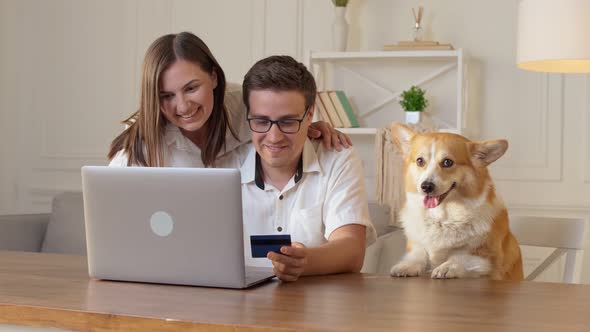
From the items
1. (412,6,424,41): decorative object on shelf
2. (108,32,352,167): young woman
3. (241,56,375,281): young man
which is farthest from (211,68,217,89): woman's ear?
(412,6,424,41): decorative object on shelf

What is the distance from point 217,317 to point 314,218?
2.68 feet

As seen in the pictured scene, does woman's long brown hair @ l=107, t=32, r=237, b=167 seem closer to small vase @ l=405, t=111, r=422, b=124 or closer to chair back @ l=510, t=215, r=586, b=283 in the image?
chair back @ l=510, t=215, r=586, b=283

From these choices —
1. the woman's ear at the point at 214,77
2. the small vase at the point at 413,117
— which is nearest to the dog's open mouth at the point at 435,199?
the woman's ear at the point at 214,77

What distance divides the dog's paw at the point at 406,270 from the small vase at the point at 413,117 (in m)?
1.99

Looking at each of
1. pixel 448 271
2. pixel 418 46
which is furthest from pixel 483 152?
pixel 418 46

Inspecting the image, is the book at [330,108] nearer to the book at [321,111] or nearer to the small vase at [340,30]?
the book at [321,111]

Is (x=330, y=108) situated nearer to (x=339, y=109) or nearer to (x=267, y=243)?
(x=339, y=109)

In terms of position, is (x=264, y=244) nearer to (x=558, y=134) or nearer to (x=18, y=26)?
(x=558, y=134)

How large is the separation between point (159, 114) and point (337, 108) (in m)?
2.02

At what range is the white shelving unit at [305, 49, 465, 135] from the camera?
3922 mm

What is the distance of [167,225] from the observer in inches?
59.6

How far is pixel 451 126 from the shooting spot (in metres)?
3.93

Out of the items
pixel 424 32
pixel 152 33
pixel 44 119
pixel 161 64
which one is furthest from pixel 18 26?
pixel 161 64

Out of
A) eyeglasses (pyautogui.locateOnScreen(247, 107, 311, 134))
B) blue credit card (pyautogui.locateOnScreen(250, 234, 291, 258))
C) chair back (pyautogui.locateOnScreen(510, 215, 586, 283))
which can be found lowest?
chair back (pyautogui.locateOnScreen(510, 215, 586, 283))
